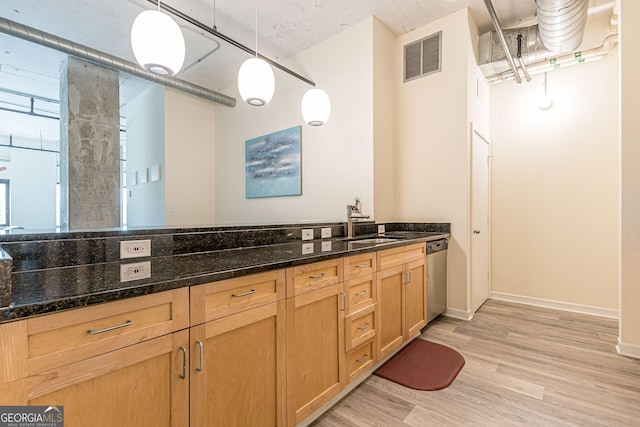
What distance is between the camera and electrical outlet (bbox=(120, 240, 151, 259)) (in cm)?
143

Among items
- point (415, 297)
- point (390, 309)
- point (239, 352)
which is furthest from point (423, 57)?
point (239, 352)

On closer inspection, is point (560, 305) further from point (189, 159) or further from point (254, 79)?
point (189, 159)

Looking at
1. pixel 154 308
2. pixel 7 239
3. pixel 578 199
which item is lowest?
pixel 154 308

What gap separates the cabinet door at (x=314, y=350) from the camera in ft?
4.54

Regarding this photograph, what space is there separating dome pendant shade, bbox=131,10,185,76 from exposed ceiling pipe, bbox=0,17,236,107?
81.0 inches

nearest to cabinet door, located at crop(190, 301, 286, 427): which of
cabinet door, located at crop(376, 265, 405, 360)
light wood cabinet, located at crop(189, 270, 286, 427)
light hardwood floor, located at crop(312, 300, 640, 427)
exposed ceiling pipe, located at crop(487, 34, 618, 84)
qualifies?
light wood cabinet, located at crop(189, 270, 286, 427)

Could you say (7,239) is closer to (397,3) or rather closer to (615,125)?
(397,3)

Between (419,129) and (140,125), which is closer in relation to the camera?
(419,129)

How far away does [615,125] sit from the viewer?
2.99 metres

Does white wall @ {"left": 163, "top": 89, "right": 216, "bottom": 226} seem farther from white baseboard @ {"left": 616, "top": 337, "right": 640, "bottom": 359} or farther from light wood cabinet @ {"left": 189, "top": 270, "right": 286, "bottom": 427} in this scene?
white baseboard @ {"left": 616, "top": 337, "right": 640, "bottom": 359}

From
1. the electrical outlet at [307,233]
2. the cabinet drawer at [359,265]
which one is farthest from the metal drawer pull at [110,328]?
the electrical outlet at [307,233]

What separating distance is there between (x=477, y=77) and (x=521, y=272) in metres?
2.40

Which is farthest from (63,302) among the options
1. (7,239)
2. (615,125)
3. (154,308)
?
(615,125)

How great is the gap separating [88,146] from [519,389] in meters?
4.90
